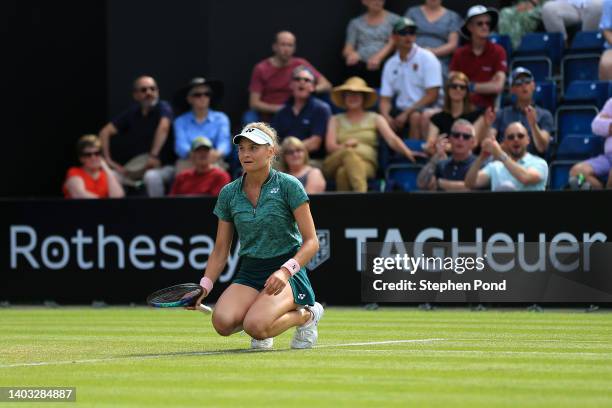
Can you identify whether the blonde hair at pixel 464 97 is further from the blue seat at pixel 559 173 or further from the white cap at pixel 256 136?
the white cap at pixel 256 136

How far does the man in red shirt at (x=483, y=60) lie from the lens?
16.8 m

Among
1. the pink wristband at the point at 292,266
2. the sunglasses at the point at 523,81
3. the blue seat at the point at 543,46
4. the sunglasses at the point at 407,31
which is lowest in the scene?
the pink wristband at the point at 292,266

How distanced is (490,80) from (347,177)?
7.88ft

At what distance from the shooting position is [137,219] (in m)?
16.0

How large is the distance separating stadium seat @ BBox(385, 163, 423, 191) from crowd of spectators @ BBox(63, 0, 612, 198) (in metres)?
0.13

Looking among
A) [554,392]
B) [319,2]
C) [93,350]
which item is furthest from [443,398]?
[319,2]

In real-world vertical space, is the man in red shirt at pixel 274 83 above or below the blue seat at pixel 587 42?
below

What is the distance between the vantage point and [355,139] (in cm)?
1650

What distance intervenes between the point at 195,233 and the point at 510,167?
3747mm

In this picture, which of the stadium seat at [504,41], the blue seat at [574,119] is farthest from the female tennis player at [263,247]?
the stadium seat at [504,41]

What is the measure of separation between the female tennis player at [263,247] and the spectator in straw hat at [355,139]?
6.59 metres

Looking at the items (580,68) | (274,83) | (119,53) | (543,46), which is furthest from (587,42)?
(119,53)

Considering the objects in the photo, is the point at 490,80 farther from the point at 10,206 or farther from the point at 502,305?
the point at 10,206

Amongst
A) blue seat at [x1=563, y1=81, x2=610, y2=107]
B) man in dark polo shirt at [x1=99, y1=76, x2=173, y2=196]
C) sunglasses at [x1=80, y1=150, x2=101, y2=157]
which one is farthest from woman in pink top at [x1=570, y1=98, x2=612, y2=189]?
sunglasses at [x1=80, y1=150, x2=101, y2=157]
